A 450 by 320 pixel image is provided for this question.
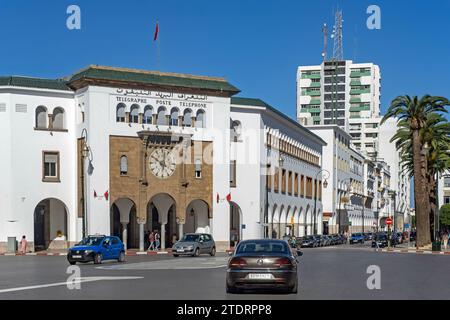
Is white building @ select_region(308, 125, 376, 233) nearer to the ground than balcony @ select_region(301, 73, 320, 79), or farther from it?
nearer to the ground

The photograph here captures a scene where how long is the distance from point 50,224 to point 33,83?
1120 centimetres

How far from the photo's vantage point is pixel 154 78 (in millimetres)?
59906

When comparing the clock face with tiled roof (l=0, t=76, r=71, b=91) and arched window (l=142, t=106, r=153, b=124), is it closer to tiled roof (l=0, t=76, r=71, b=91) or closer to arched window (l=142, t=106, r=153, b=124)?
arched window (l=142, t=106, r=153, b=124)

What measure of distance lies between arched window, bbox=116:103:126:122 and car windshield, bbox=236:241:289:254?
38.8 m

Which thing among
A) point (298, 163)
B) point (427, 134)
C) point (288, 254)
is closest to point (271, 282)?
point (288, 254)

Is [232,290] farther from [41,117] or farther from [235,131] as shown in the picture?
[235,131]

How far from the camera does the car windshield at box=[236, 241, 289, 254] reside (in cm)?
1966

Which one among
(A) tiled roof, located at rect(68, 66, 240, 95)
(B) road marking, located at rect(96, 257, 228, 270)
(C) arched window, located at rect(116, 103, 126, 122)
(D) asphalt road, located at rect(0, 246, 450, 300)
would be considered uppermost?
(A) tiled roof, located at rect(68, 66, 240, 95)

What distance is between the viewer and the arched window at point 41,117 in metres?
57.2

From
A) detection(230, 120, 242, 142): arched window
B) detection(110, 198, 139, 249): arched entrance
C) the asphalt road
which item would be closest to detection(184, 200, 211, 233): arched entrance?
detection(110, 198, 139, 249): arched entrance

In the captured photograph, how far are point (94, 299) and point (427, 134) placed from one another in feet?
163

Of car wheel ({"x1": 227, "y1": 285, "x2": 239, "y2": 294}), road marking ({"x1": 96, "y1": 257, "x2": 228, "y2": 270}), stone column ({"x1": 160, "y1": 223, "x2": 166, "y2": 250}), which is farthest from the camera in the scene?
stone column ({"x1": 160, "y1": 223, "x2": 166, "y2": 250})

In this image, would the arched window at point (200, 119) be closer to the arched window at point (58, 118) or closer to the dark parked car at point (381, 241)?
the arched window at point (58, 118)
